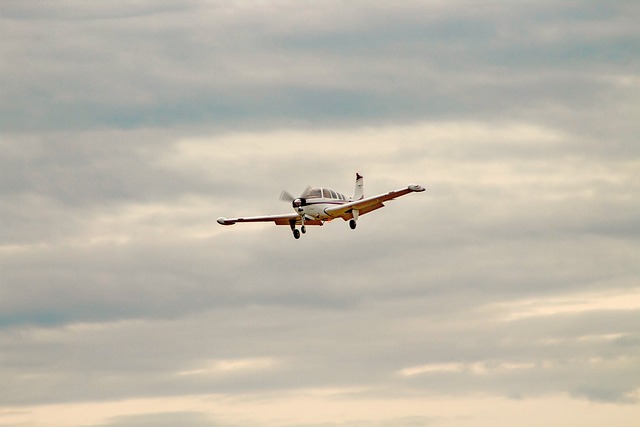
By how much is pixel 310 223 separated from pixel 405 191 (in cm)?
1299

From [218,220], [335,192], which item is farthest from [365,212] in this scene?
[218,220]

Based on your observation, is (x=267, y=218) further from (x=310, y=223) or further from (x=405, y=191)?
(x=405, y=191)

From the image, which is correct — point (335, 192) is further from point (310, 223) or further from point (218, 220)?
point (218, 220)

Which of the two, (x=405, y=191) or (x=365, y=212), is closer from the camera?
(x=405, y=191)

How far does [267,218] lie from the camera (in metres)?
154

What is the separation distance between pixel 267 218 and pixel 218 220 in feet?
25.4

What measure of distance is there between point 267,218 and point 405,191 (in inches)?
718

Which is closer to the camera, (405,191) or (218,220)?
(405,191)

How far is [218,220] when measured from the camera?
159 metres

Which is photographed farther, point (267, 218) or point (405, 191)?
point (267, 218)

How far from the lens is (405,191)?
14262cm

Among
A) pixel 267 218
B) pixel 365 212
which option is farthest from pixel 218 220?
pixel 365 212

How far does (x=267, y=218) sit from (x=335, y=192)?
8.30 m

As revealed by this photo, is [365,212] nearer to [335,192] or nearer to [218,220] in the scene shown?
[335,192]
